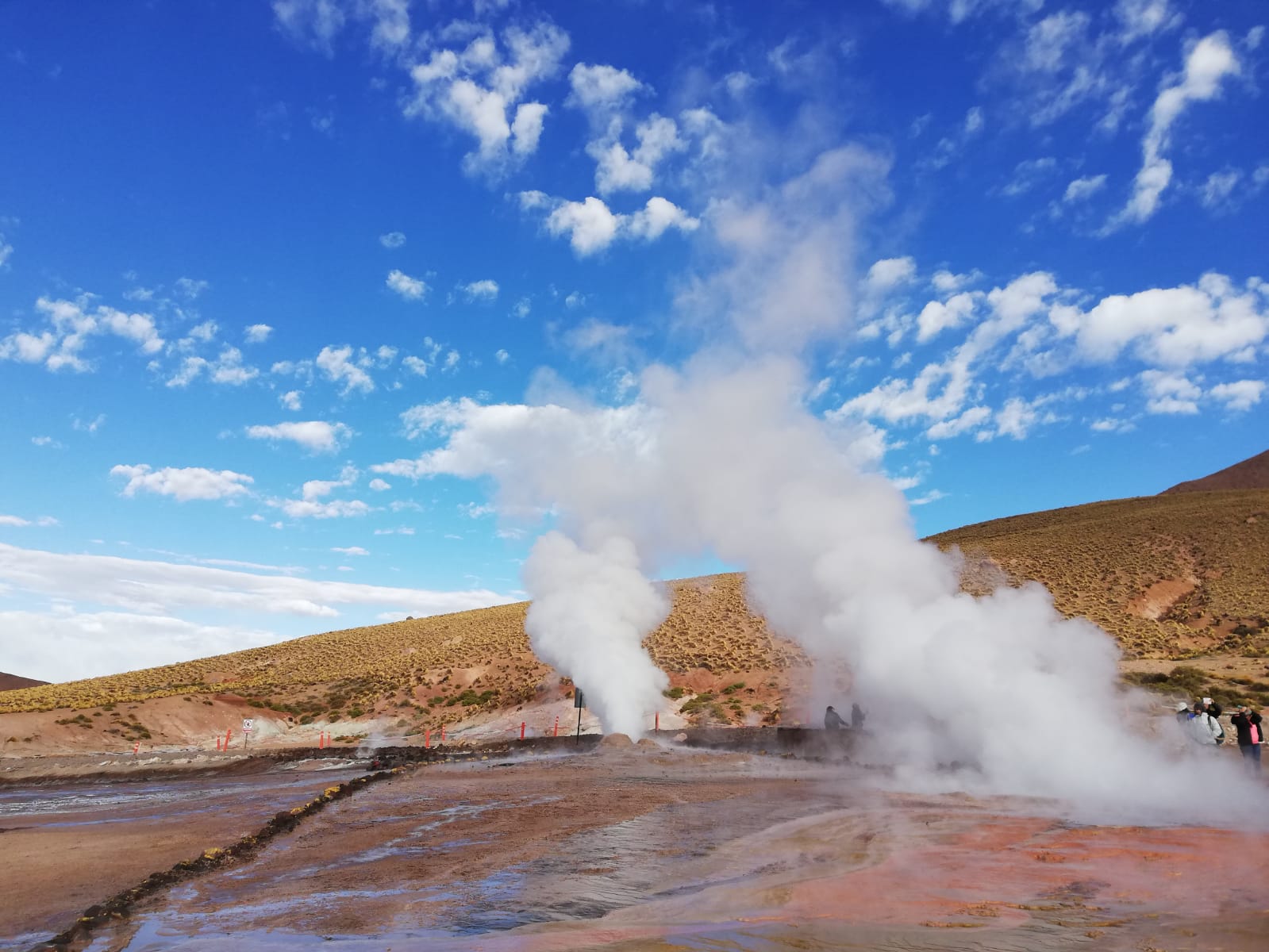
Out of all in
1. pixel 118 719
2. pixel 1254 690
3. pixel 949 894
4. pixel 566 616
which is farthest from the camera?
pixel 118 719

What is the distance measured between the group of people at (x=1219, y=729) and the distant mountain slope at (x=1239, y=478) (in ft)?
472

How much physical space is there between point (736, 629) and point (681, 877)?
4973 centimetres

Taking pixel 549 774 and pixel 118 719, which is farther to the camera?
pixel 118 719

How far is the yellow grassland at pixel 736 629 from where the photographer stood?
48.4m

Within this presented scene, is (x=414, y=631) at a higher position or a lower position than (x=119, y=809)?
higher

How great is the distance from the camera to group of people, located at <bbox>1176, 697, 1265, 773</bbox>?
54.1ft

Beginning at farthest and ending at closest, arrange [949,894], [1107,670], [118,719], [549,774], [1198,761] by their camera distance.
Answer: [118,719] → [549,774] → [1107,670] → [1198,761] → [949,894]

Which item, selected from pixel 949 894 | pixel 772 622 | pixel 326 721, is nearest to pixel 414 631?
pixel 326 721

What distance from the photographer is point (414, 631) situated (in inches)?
3150

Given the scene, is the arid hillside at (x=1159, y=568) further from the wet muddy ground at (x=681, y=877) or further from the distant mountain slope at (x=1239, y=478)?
the distant mountain slope at (x=1239, y=478)

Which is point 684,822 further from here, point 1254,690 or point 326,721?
point 326,721

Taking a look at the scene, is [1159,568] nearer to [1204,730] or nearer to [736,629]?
[736,629]

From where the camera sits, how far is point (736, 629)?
193ft

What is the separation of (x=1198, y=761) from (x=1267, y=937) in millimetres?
12816
